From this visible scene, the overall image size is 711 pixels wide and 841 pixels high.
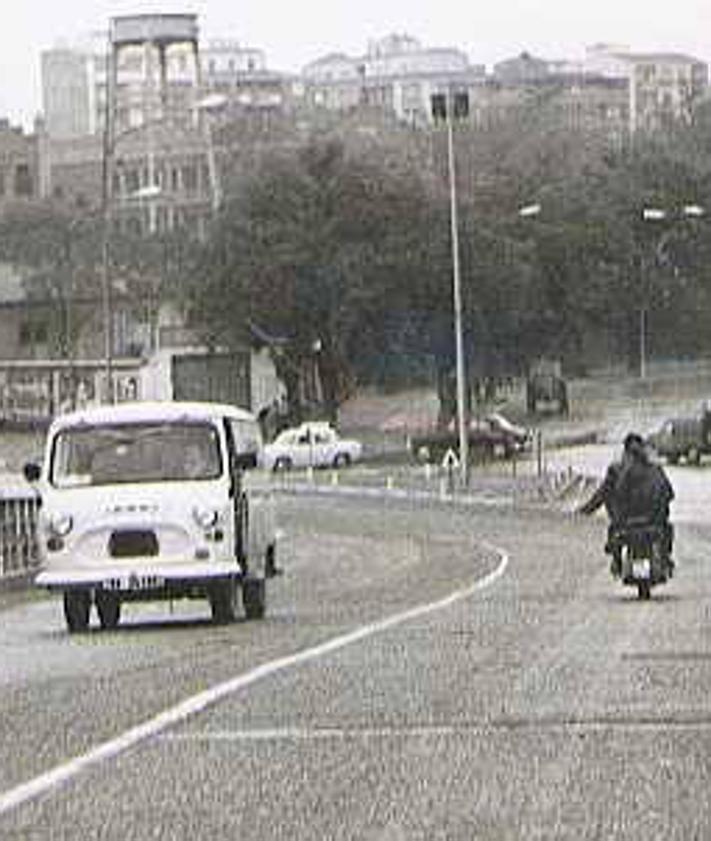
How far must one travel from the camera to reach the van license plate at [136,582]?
2620 cm

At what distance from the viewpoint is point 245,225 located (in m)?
97.3

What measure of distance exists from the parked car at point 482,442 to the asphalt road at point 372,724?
60.0 meters

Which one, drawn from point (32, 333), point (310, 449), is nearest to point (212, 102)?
point (310, 449)

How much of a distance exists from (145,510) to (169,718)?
35.1 feet

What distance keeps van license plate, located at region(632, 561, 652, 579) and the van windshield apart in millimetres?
4726

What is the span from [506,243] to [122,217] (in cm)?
6004

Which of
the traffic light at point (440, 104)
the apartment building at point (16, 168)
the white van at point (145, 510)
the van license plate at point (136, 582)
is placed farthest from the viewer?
the apartment building at point (16, 168)

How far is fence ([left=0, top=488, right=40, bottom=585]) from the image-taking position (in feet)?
129

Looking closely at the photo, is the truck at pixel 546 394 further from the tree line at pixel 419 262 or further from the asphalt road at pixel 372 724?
the asphalt road at pixel 372 724

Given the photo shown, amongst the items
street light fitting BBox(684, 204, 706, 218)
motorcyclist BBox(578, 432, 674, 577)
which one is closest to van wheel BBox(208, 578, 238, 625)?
motorcyclist BBox(578, 432, 674, 577)

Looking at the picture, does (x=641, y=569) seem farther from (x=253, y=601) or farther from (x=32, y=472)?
(x=32, y=472)

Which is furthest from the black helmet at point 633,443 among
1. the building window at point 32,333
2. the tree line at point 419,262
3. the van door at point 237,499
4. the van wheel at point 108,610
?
the building window at point 32,333

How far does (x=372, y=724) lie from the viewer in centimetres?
1505

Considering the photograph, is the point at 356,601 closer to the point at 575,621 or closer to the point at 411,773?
the point at 575,621
